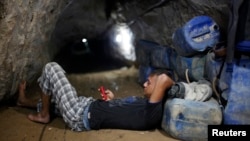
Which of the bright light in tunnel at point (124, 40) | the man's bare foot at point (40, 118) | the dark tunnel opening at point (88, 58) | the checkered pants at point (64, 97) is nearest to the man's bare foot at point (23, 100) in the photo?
the man's bare foot at point (40, 118)

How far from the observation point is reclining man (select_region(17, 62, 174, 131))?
3369 mm

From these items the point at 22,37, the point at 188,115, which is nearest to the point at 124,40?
the point at 22,37

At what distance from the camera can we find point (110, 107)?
3.49 metres

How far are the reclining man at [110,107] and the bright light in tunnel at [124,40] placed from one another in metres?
5.49

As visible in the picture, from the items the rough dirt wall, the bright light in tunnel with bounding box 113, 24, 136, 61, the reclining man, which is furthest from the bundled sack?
the bright light in tunnel with bounding box 113, 24, 136, 61

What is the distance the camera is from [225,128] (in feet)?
10.6

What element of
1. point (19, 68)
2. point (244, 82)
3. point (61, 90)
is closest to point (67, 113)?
point (61, 90)

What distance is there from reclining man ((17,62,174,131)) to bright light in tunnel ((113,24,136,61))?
5.49 metres

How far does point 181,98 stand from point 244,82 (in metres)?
0.76

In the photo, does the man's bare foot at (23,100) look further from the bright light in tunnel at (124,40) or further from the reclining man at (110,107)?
the bright light in tunnel at (124,40)

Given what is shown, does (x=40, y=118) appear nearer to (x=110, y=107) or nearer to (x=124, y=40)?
(x=110, y=107)

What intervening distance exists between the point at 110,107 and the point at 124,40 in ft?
21.1

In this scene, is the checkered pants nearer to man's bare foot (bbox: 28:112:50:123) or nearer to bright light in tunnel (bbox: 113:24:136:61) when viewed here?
man's bare foot (bbox: 28:112:50:123)

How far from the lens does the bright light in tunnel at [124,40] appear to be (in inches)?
361
